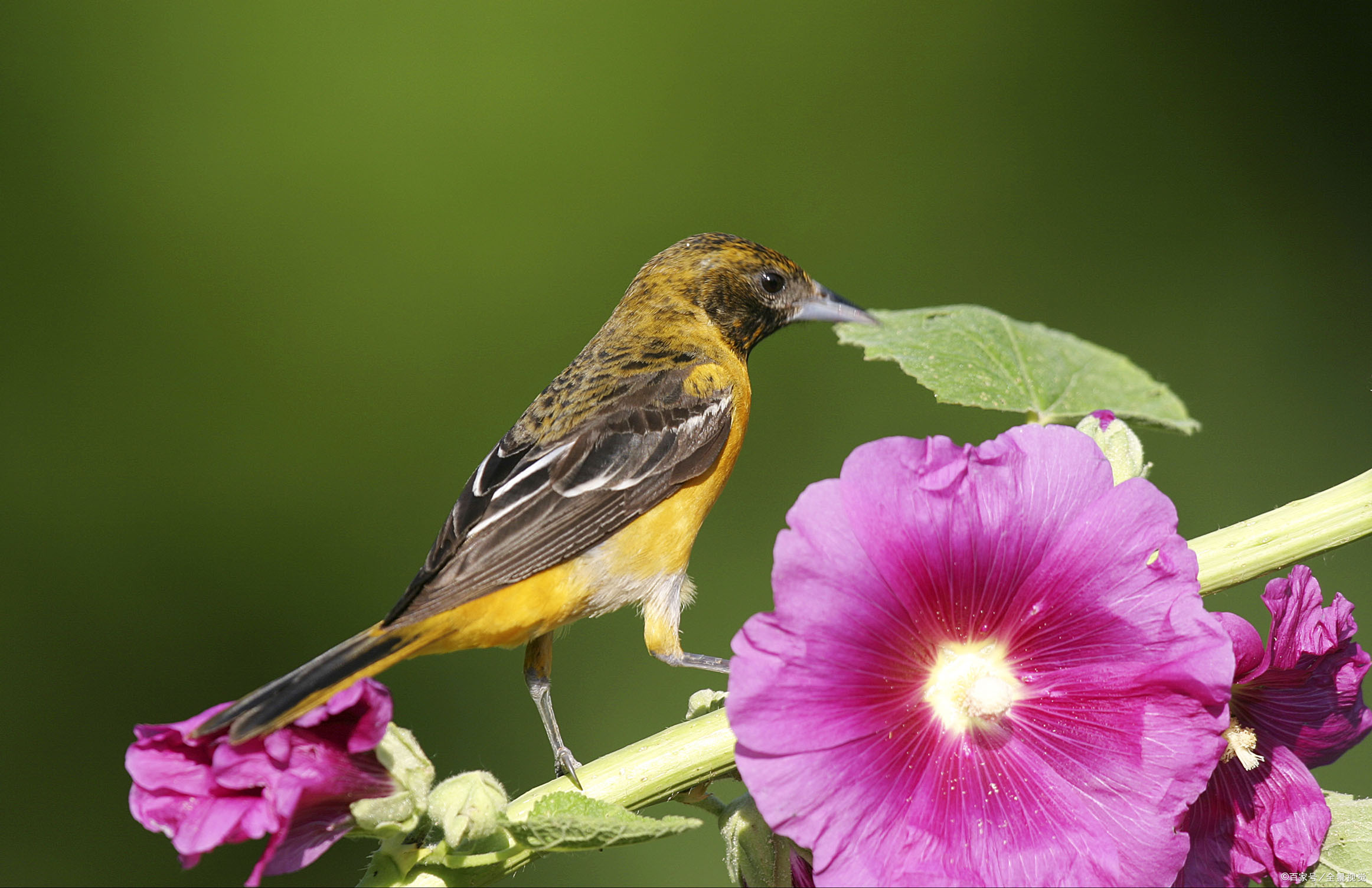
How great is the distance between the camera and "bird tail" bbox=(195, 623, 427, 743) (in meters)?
1.22

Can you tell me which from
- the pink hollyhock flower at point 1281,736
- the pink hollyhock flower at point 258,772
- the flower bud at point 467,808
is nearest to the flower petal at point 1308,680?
the pink hollyhock flower at point 1281,736

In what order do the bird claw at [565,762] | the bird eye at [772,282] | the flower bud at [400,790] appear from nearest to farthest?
the flower bud at [400,790] < the bird claw at [565,762] < the bird eye at [772,282]

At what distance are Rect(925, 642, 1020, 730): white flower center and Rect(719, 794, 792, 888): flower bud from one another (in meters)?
0.26

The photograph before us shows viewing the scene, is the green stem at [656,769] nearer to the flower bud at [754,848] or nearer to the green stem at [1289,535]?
the flower bud at [754,848]

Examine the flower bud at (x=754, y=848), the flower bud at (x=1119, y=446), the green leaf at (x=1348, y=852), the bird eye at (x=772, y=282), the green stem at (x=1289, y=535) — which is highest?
the bird eye at (x=772, y=282)

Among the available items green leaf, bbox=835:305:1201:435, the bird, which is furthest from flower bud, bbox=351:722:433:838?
green leaf, bbox=835:305:1201:435

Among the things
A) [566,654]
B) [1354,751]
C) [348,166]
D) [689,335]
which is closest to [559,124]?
[348,166]

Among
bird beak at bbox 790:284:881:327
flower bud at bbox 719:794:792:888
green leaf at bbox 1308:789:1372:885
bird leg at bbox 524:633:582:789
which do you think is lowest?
green leaf at bbox 1308:789:1372:885

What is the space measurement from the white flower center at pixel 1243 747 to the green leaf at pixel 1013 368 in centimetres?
64

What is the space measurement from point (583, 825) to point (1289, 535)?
86cm

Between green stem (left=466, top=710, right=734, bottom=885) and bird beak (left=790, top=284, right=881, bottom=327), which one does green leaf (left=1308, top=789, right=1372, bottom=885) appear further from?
bird beak (left=790, top=284, right=881, bottom=327)

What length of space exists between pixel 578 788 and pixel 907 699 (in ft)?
1.26

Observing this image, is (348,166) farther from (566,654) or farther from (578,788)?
(578,788)

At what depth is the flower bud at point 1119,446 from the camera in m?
1.56
